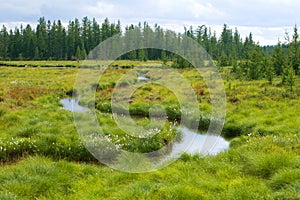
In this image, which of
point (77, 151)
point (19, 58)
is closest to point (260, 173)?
point (77, 151)

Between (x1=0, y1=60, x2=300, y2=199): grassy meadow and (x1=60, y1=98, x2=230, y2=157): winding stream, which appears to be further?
(x1=60, y1=98, x2=230, y2=157): winding stream

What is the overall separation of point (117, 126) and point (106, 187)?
671 centimetres

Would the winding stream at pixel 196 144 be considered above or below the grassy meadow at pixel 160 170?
below

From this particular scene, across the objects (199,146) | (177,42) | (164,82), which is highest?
(177,42)

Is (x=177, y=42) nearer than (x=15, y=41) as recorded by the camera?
Yes

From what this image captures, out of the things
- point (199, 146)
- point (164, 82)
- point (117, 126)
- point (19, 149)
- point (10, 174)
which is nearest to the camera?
point (10, 174)

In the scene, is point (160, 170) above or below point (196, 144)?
above

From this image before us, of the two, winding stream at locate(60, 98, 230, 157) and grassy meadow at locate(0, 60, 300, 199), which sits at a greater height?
grassy meadow at locate(0, 60, 300, 199)

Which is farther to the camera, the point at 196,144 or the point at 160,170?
the point at 196,144

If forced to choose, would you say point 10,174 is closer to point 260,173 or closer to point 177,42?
point 260,173

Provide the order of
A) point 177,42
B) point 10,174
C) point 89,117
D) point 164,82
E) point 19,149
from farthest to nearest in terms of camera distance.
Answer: point 177,42
point 164,82
point 89,117
point 19,149
point 10,174

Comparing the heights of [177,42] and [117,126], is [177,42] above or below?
above

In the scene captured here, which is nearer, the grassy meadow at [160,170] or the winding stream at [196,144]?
the grassy meadow at [160,170]

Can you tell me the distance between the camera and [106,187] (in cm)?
813
